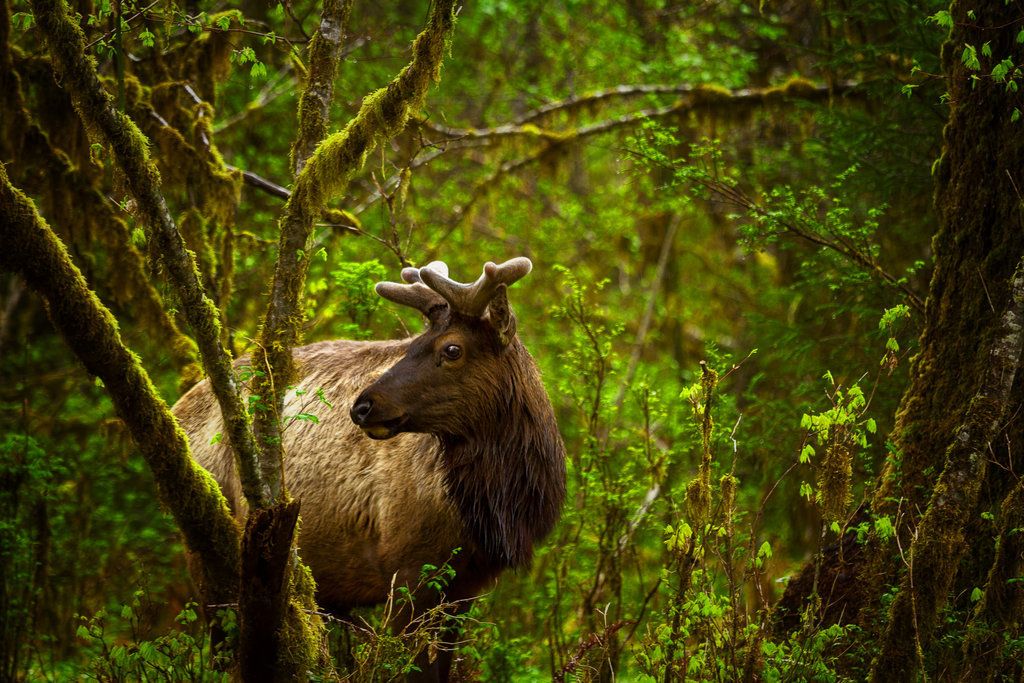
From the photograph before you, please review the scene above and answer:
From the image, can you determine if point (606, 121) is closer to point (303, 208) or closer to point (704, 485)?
point (303, 208)

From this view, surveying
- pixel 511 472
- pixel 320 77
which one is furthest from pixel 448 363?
pixel 320 77

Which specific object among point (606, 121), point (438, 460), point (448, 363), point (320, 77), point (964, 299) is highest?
point (320, 77)

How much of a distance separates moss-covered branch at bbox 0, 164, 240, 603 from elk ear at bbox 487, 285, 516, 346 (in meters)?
2.06

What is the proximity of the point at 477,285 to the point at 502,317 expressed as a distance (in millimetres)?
334

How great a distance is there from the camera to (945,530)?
15.7 feet

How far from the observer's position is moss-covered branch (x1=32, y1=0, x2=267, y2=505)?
4715 mm

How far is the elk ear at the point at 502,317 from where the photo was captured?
601 cm

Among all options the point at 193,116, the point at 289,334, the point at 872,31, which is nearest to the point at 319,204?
the point at 289,334

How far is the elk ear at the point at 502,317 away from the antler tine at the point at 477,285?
0.16ft

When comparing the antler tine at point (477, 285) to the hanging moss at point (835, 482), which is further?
the antler tine at point (477, 285)

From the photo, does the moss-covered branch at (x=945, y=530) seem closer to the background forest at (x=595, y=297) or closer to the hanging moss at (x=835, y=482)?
the background forest at (x=595, y=297)

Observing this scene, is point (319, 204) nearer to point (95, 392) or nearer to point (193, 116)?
point (193, 116)

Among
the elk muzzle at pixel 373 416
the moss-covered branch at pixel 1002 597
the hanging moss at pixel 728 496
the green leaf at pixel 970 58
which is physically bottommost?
the moss-covered branch at pixel 1002 597

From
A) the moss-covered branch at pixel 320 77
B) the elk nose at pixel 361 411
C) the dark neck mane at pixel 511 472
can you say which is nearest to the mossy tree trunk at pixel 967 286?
the dark neck mane at pixel 511 472
